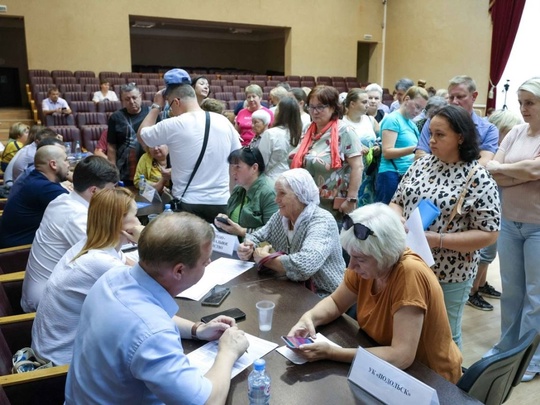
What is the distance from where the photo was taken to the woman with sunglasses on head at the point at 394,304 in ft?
4.94

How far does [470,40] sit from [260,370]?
12.8m

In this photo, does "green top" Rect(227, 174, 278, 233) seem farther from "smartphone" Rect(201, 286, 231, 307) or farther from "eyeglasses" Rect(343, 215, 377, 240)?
"eyeglasses" Rect(343, 215, 377, 240)

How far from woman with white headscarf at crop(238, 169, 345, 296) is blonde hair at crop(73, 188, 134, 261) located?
27.7 inches

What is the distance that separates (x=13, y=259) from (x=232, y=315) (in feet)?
5.70

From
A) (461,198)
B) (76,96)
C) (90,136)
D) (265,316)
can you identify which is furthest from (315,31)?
(265,316)

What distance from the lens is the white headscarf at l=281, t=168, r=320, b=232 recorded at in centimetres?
229

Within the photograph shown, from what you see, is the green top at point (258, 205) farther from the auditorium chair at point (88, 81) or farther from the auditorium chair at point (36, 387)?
the auditorium chair at point (88, 81)

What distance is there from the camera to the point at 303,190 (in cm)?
229

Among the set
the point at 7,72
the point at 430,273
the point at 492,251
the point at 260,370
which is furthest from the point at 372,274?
the point at 7,72

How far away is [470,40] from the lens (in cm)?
1220

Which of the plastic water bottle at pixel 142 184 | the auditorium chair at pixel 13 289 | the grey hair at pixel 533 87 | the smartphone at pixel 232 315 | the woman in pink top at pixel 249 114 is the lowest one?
the auditorium chair at pixel 13 289

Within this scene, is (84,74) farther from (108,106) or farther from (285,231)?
(285,231)

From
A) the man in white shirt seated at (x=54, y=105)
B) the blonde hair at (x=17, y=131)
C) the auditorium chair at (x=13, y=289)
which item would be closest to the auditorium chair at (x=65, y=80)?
the man in white shirt seated at (x=54, y=105)

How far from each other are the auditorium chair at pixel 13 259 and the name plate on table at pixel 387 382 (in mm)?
2275
